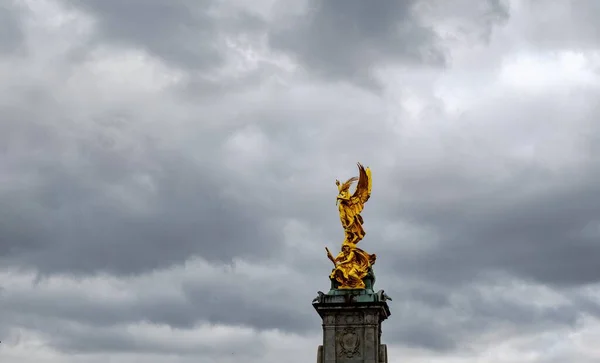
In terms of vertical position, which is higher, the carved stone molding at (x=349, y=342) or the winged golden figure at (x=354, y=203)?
the winged golden figure at (x=354, y=203)

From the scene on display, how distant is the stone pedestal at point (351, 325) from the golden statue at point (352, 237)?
1.02m

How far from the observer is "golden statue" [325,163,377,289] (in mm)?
76312

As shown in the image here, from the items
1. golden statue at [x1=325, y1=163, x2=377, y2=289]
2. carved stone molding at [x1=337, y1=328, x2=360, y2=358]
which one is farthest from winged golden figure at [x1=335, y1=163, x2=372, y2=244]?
carved stone molding at [x1=337, y1=328, x2=360, y2=358]

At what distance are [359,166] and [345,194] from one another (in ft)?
7.34

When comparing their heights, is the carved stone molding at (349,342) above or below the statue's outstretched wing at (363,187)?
below

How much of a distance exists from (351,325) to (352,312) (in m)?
0.86

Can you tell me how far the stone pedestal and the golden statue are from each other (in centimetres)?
102

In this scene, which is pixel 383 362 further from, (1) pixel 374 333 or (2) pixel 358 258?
(2) pixel 358 258

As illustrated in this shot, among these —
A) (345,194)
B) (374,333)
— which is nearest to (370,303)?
(374,333)

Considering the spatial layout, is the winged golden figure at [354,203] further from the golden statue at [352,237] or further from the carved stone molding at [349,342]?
the carved stone molding at [349,342]

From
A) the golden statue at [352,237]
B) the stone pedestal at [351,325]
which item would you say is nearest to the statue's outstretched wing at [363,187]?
the golden statue at [352,237]

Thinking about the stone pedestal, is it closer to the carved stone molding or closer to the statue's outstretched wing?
the carved stone molding

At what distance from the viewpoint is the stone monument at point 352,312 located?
74.7m

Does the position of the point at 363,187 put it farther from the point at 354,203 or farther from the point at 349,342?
the point at 349,342
